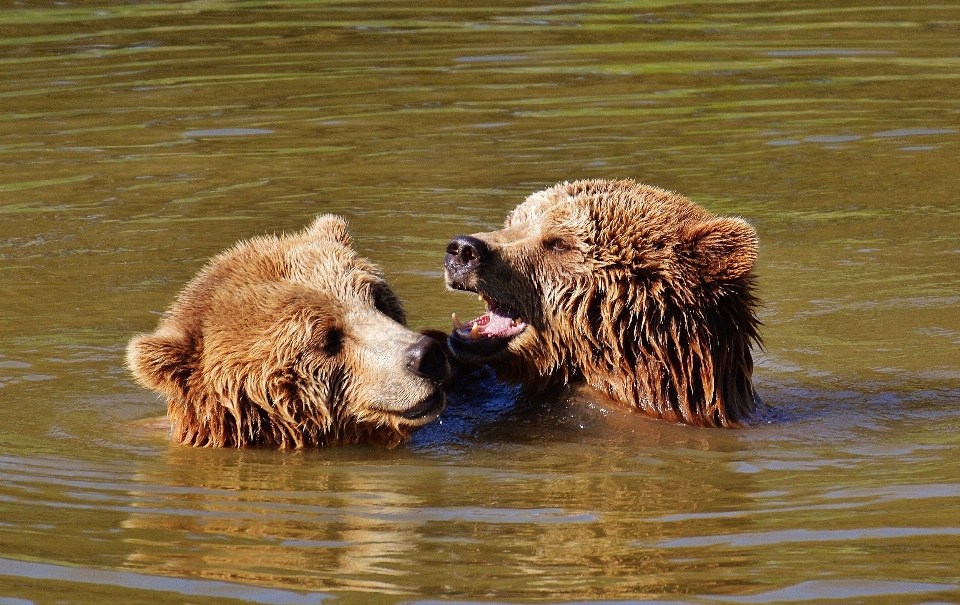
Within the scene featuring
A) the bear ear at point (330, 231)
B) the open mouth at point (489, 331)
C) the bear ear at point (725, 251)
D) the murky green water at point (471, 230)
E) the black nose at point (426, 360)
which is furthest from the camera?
the bear ear at point (330, 231)

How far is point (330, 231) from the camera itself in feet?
26.1

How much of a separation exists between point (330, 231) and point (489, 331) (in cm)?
101

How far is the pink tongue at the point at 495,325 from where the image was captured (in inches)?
314

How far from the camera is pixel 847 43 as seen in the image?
1847cm

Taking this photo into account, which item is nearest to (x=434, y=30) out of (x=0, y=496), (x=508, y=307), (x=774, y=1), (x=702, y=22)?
(x=702, y=22)

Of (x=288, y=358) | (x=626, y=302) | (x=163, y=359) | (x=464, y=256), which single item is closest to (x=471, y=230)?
(x=464, y=256)

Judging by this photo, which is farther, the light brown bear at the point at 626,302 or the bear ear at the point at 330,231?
the bear ear at the point at 330,231

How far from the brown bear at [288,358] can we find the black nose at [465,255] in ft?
1.46

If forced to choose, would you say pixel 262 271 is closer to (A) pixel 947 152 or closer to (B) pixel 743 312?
(B) pixel 743 312

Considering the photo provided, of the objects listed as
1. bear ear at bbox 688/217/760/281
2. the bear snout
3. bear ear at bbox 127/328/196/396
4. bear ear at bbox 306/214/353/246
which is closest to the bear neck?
bear ear at bbox 688/217/760/281

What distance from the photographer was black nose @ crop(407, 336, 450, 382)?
707cm

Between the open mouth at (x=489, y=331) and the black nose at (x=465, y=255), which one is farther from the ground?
the black nose at (x=465, y=255)

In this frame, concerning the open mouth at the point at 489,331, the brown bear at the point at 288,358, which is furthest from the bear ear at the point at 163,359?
the open mouth at the point at 489,331

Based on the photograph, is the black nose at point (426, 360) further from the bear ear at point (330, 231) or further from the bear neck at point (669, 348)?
the bear ear at point (330, 231)
